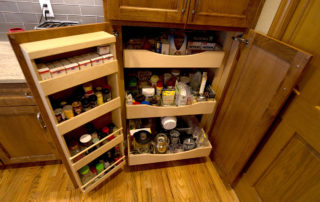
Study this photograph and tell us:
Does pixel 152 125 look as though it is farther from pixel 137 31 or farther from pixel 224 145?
pixel 137 31

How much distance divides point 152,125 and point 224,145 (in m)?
0.65

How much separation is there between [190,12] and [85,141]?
38.9 inches

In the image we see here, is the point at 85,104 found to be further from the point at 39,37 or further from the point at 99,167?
the point at 99,167

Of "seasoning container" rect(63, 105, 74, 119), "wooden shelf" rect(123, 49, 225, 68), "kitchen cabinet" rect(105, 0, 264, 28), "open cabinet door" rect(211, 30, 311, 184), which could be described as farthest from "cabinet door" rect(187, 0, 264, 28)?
"seasoning container" rect(63, 105, 74, 119)

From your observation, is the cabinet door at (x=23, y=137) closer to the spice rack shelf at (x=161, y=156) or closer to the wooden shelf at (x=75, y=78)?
the wooden shelf at (x=75, y=78)

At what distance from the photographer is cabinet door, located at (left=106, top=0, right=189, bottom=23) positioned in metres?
0.85

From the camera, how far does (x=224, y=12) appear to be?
957 millimetres

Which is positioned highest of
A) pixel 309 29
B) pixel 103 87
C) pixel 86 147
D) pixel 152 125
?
pixel 309 29

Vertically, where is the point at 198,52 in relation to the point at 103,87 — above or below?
above

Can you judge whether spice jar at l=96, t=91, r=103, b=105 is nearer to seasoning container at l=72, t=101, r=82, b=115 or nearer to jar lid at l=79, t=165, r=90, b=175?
seasoning container at l=72, t=101, r=82, b=115

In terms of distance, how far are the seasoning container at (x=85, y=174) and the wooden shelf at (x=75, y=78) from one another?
711 mm

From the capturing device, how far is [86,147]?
111 centimetres

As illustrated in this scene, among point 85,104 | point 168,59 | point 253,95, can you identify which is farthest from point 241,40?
point 85,104

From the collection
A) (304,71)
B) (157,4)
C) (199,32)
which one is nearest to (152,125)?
(199,32)
